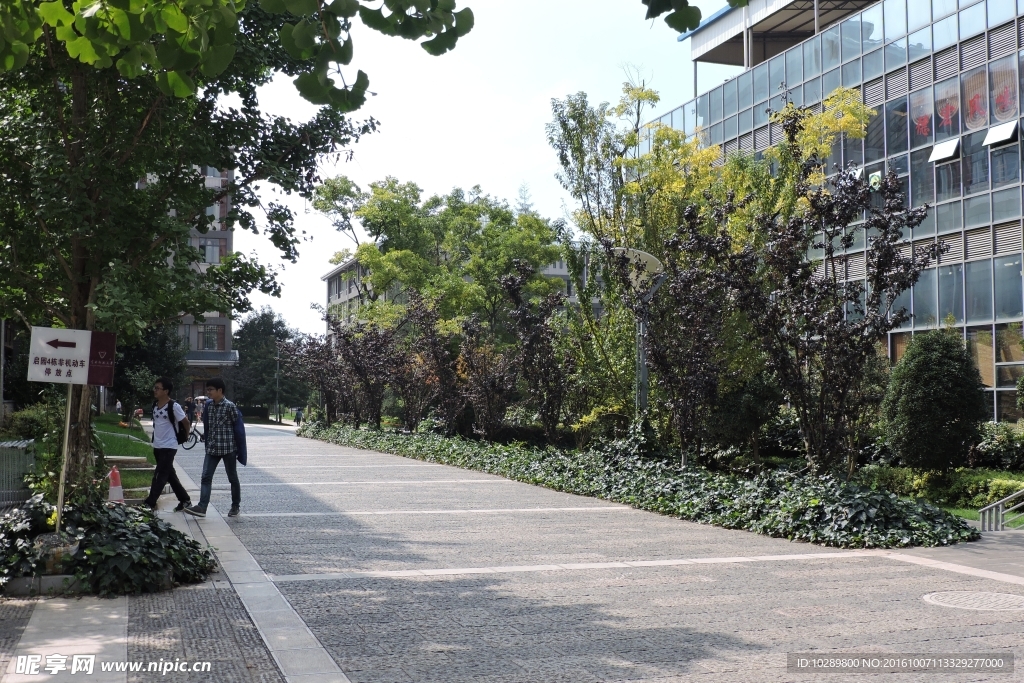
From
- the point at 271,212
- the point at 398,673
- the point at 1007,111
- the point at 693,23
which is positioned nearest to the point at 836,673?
the point at 398,673

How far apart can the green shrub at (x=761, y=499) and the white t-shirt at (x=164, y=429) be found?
6.64m

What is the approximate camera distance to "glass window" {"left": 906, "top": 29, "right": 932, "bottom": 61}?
2830 centimetres

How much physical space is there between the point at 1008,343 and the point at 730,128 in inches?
542

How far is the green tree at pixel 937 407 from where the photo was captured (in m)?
17.1

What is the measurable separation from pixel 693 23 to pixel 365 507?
36.7 ft

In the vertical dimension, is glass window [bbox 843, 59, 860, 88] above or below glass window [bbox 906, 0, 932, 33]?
below

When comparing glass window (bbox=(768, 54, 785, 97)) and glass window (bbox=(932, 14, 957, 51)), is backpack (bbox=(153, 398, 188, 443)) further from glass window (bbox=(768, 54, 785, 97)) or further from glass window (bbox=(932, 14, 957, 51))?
glass window (bbox=(768, 54, 785, 97))

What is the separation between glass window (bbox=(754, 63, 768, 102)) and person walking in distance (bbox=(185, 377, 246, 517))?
26.8 m

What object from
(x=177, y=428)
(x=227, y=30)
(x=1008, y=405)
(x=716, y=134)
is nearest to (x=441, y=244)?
(x=716, y=134)

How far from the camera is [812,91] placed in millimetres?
32594

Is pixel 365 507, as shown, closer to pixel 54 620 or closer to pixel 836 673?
pixel 54 620

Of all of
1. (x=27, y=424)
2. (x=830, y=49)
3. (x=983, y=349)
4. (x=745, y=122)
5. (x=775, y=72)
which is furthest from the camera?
(x=745, y=122)

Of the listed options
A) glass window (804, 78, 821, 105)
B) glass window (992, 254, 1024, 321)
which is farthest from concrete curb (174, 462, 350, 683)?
glass window (804, 78, 821, 105)

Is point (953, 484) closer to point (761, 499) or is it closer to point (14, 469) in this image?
point (761, 499)
